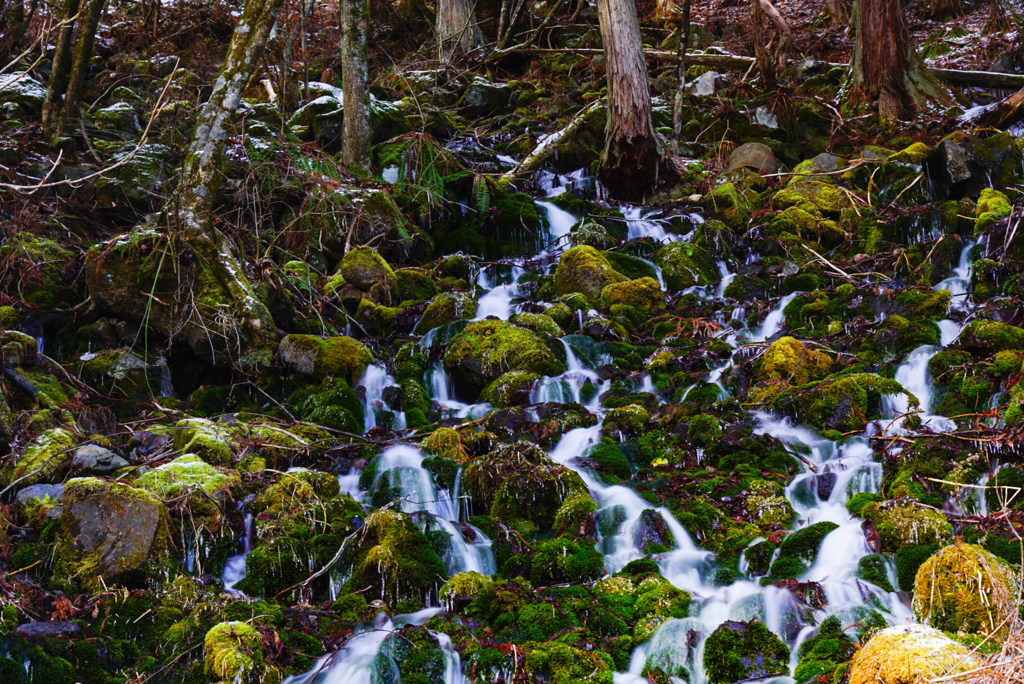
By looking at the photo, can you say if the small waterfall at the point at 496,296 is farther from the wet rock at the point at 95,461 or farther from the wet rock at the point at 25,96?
the wet rock at the point at 25,96

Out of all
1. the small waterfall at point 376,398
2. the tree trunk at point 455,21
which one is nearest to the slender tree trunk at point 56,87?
the small waterfall at point 376,398

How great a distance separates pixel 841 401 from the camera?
21.0ft

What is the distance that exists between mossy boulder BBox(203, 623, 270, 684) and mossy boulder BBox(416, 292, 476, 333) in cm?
507

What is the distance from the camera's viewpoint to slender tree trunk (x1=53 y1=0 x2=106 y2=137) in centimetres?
1025

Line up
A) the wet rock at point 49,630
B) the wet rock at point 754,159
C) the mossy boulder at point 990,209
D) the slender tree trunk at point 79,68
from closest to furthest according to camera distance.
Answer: the wet rock at point 49,630, the mossy boulder at point 990,209, the slender tree trunk at point 79,68, the wet rock at point 754,159

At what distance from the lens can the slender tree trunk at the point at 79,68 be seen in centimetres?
1025

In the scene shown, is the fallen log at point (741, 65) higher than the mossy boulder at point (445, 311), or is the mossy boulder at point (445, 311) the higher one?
the fallen log at point (741, 65)

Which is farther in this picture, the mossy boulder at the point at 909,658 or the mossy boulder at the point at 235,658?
the mossy boulder at the point at 235,658

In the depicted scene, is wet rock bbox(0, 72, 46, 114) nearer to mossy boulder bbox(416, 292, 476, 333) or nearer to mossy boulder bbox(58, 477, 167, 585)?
mossy boulder bbox(416, 292, 476, 333)

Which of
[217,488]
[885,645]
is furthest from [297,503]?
[885,645]

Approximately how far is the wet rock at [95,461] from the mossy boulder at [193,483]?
33cm

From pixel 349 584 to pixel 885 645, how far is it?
2896mm

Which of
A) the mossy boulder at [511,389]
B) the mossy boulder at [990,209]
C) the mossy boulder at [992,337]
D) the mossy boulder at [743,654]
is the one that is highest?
the mossy boulder at [990,209]

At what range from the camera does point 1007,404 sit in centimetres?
578
